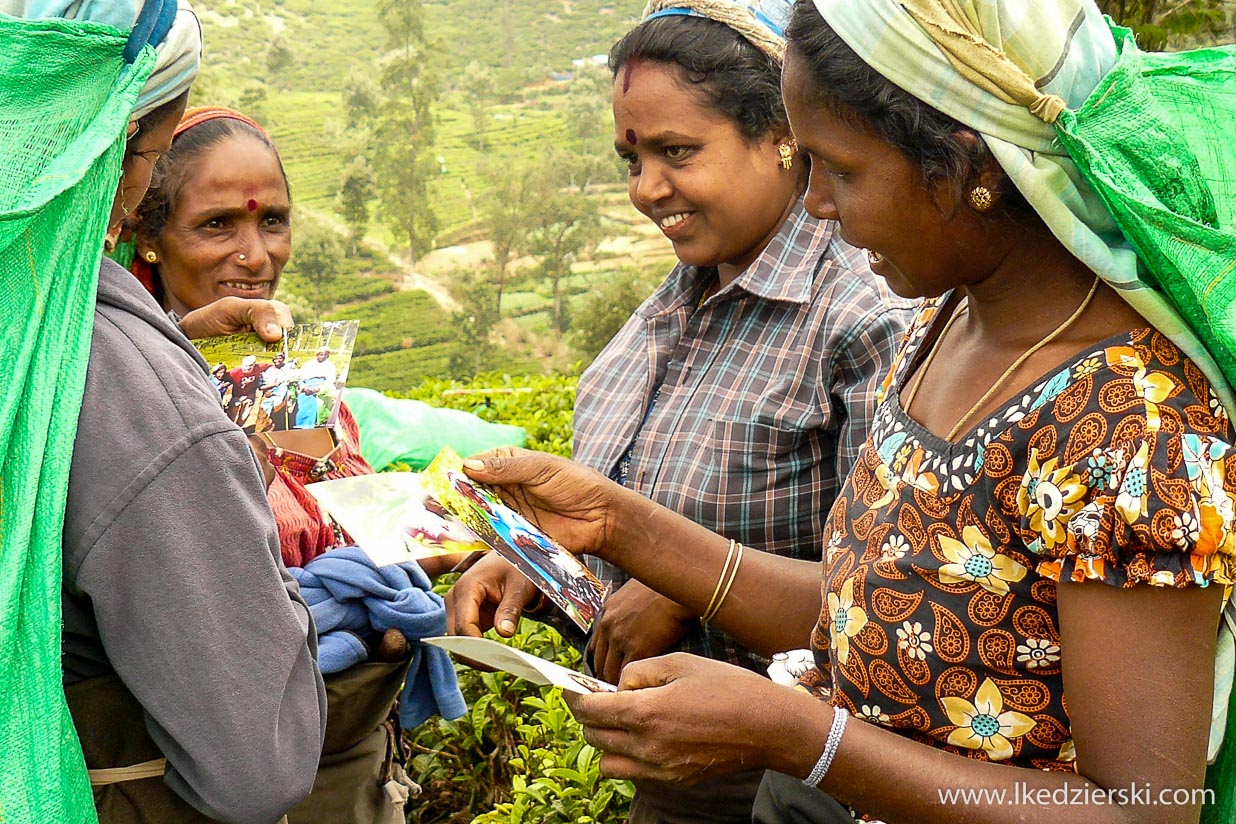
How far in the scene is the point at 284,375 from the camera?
2.46 m

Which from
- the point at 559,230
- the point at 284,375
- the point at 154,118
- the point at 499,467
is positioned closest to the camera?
the point at 154,118

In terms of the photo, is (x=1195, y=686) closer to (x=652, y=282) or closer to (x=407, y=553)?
(x=407, y=553)

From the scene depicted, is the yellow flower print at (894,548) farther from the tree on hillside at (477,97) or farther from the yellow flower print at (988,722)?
the tree on hillside at (477,97)

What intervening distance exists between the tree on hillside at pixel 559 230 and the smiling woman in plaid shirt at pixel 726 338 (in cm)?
445

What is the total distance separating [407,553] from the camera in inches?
76.3

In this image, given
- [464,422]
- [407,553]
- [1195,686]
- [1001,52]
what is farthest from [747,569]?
[464,422]

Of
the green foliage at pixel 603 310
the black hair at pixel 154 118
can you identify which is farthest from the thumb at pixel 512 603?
the green foliage at pixel 603 310

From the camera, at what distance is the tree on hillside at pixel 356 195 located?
281 inches

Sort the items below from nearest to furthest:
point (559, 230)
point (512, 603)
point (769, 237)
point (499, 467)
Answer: point (499, 467) < point (512, 603) < point (769, 237) < point (559, 230)

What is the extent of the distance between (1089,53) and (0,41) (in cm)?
164

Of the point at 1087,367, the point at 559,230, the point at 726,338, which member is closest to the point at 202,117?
the point at 726,338

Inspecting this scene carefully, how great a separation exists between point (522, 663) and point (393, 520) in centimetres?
47

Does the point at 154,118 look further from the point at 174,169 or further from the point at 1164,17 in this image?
the point at 1164,17

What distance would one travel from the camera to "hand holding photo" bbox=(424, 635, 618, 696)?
162cm
